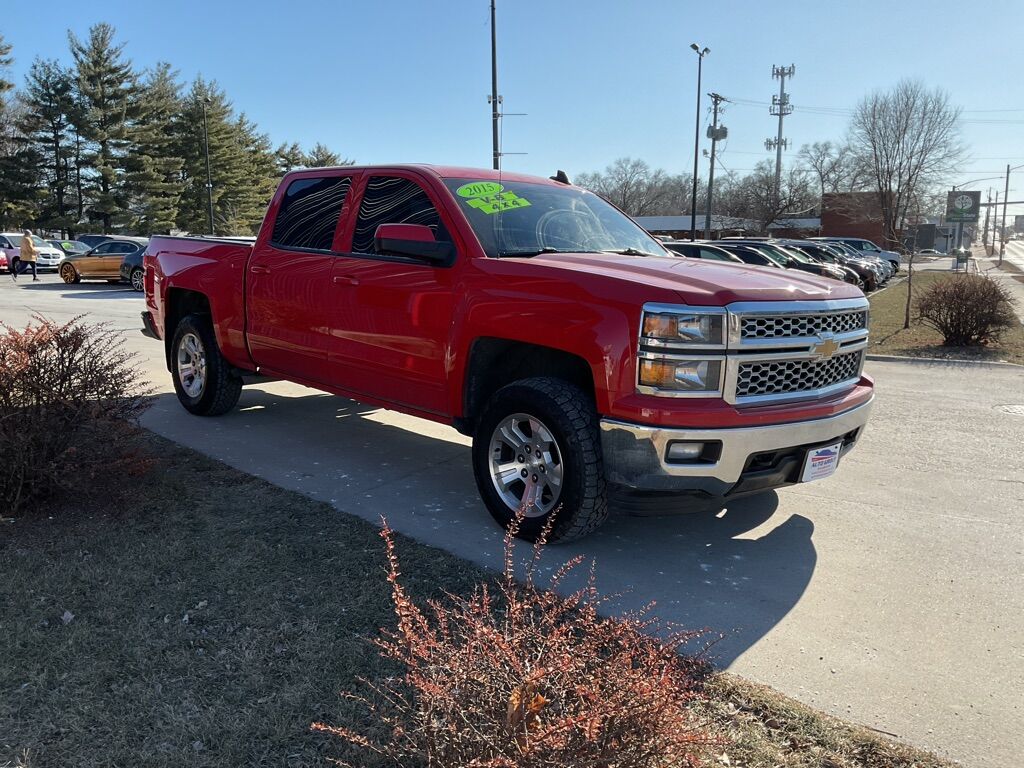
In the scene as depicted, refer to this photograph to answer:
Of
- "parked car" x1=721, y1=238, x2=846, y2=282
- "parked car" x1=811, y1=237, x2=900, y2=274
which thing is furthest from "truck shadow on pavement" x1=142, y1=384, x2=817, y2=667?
"parked car" x1=811, y1=237, x2=900, y2=274

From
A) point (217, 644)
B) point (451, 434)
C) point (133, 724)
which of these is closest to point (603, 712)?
point (133, 724)

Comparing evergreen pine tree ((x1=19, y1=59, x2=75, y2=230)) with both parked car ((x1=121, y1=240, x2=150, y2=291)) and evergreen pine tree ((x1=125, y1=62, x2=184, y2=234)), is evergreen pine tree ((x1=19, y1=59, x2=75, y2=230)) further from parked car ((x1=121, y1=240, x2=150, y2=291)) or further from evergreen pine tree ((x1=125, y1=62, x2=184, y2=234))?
parked car ((x1=121, y1=240, x2=150, y2=291))

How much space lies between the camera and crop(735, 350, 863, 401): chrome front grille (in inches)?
145

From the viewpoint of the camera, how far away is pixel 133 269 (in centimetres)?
2448

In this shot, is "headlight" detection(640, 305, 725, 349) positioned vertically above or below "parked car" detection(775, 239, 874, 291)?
below

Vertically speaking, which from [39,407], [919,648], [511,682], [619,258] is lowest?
[919,648]

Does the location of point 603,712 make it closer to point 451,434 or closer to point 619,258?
point 619,258

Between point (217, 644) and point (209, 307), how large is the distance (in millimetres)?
4499

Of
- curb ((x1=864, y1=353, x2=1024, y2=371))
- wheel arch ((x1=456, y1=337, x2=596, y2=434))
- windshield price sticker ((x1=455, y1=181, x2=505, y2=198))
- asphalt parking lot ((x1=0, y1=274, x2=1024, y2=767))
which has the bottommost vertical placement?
asphalt parking lot ((x1=0, y1=274, x2=1024, y2=767))

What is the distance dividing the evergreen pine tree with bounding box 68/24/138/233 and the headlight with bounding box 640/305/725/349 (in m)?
52.3

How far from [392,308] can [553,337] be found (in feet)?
4.36

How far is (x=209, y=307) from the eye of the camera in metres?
6.95

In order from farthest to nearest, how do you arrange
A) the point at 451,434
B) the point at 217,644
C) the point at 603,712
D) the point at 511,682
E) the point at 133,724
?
the point at 451,434 → the point at 217,644 → the point at 133,724 → the point at 511,682 → the point at 603,712

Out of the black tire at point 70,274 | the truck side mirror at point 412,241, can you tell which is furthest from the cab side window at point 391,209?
the black tire at point 70,274
